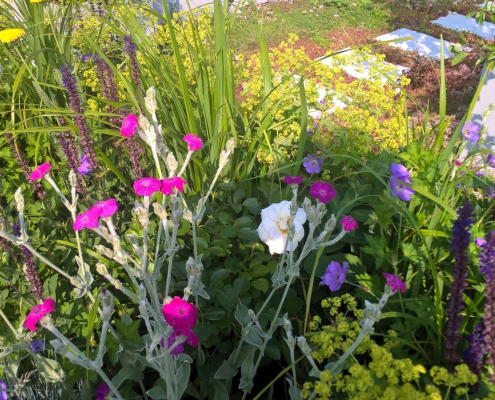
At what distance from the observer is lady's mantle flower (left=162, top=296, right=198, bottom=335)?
88 centimetres

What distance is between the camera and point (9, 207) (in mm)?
1876

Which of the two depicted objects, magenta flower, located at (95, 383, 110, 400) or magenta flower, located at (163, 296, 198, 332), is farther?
magenta flower, located at (95, 383, 110, 400)

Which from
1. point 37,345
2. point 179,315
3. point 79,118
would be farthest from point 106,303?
point 79,118

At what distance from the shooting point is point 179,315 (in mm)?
885

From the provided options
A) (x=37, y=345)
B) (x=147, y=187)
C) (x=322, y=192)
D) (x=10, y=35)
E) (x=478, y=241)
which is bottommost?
(x=37, y=345)

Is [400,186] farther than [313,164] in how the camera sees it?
No

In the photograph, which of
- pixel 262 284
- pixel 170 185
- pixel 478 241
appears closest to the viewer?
pixel 170 185

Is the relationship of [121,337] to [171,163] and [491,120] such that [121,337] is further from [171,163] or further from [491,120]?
[491,120]

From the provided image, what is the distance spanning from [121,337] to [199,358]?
0.95 ft

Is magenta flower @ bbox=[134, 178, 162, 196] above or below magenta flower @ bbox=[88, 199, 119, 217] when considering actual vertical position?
above

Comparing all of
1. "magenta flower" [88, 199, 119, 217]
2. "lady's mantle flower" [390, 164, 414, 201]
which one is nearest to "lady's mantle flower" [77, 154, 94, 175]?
"magenta flower" [88, 199, 119, 217]

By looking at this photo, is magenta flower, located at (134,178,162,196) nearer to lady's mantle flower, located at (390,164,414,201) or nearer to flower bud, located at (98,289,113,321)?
flower bud, located at (98,289,113,321)

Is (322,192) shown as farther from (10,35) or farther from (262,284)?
(10,35)

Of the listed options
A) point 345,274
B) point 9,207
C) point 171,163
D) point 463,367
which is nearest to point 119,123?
point 9,207
